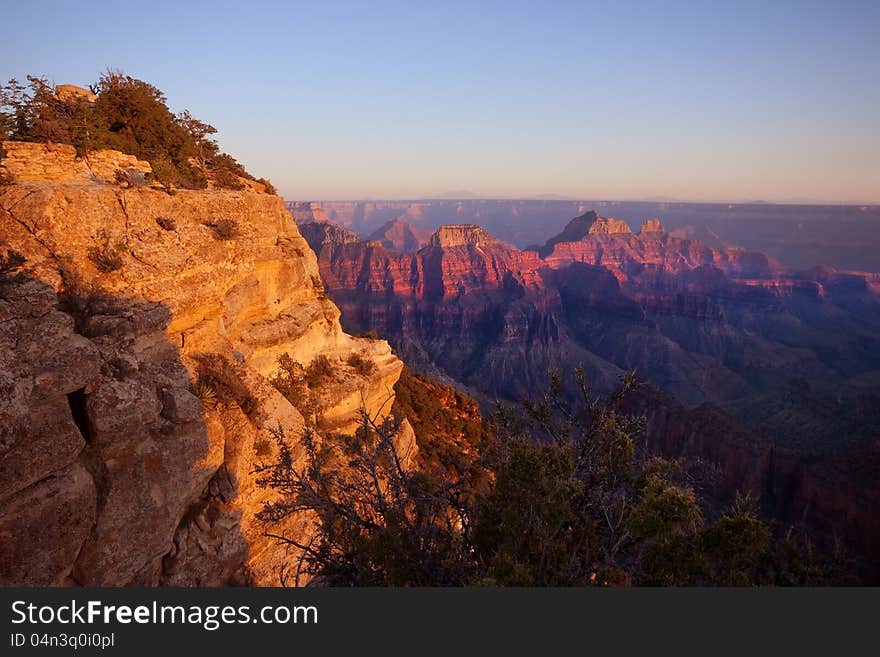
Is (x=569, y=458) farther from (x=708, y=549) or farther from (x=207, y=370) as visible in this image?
(x=207, y=370)

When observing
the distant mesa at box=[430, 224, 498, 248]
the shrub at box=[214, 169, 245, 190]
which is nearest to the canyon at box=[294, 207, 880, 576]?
the distant mesa at box=[430, 224, 498, 248]

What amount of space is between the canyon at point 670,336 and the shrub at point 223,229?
42.3 m

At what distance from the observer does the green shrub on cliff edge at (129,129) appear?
38.8 feet

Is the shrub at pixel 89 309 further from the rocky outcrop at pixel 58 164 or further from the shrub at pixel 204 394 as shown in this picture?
the rocky outcrop at pixel 58 164

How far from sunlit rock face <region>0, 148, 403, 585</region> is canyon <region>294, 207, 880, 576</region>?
133 feet

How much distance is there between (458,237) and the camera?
114 metres

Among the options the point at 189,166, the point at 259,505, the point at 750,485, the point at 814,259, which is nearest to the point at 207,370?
the point at 259,505

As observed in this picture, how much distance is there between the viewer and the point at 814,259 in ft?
547

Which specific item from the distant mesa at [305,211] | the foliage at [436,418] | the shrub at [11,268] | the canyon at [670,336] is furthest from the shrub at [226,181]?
the distant mesa at [305,211]

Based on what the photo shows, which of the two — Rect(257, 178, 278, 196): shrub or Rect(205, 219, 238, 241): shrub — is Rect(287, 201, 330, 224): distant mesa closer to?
Rect(257, 178, 278, 196): shrub

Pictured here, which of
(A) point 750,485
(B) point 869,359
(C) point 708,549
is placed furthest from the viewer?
(B) point 869,359

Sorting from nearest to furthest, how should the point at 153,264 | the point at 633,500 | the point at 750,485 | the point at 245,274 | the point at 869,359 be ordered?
the point at 633,500
the point at 153,264
the point at 245,274
the point at 750,485
the point at 869,359

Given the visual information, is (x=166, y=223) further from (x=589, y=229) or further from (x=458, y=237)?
(x=589, y=229)

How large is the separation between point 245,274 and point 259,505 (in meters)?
7.61
